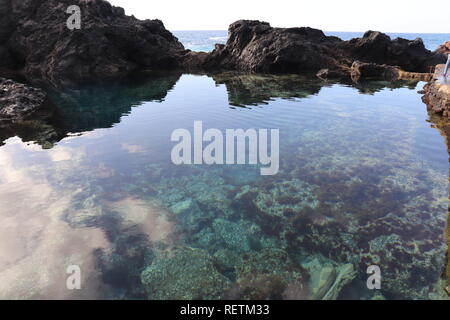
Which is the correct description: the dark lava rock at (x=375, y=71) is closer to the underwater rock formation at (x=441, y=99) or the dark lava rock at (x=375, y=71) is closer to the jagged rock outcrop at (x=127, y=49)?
the jagged rock outcrop at (x=127, y=49)

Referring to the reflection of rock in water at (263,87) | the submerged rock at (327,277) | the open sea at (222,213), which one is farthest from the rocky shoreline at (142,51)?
the submerged rock at (327,277)

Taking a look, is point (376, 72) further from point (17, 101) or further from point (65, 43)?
point (65, 43)

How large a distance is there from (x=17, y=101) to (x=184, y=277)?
68.9 ft

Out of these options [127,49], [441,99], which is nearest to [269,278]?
[441,99]

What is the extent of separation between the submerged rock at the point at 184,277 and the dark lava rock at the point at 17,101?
18060 mm

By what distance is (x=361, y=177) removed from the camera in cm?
1115

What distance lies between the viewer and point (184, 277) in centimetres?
662

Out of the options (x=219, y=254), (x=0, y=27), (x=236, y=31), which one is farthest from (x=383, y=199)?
(x=0, y=27)

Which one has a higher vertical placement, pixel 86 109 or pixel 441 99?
pixel 441 99

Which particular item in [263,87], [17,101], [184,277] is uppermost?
[263,87]

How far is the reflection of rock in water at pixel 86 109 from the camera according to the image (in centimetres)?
1619

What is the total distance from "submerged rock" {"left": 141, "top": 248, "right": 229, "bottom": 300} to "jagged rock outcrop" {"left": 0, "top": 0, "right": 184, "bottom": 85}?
114ft

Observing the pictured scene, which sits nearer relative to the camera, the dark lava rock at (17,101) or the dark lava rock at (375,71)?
the dark lava rock at (17,101)

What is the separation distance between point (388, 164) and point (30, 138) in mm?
18523
